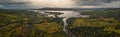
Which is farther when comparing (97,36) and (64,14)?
(64,14)

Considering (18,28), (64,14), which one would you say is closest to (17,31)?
(18,28)

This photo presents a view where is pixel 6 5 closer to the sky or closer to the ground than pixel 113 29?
closer to the sky

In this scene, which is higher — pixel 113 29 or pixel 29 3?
pixel 29 3

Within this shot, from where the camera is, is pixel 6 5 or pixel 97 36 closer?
pixel 97 36

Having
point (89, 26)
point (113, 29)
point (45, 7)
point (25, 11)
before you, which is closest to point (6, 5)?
point (25, 11)

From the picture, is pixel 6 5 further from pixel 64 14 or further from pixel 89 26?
pixel 89 26

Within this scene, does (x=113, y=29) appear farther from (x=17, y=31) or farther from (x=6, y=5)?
(x=6, y=5)
